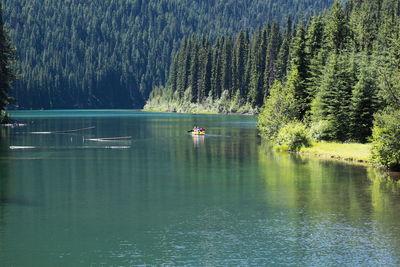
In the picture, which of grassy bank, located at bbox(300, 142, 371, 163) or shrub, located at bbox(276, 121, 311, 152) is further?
shrub, located at bbox(276, 121, 311, 152)

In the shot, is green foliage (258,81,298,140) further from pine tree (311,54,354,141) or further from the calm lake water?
the calm lake water

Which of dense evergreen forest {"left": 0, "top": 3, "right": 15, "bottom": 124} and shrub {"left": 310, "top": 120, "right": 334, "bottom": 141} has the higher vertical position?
dense evergreen forest {"left": 0, "top": 3, "right": 15, "bottom": 124}

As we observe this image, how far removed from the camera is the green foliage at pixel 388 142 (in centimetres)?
5522

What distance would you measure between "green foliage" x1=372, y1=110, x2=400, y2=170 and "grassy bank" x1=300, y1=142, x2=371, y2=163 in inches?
188

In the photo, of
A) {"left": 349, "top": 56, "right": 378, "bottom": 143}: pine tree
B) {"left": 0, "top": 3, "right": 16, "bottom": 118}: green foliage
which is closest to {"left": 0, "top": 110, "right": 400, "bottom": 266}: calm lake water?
{"left": 349, "top": 56, "right": 378, "bottom": 143}: pine tree

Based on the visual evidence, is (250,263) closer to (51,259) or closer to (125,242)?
(125,242)

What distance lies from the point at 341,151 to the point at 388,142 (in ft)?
43.1

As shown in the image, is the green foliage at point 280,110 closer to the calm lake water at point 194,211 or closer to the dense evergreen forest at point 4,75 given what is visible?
the calm lake water at point 194,211

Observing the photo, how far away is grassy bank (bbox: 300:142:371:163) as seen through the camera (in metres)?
64.7

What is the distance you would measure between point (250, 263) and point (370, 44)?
3708 inches

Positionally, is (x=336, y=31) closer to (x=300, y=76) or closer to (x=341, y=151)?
(x=300, y=76)

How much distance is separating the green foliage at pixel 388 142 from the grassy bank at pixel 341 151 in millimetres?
4780

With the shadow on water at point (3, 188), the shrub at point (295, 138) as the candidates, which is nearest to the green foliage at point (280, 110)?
the shrub at point (295, 138)

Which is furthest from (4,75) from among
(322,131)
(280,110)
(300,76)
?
(322,131)
